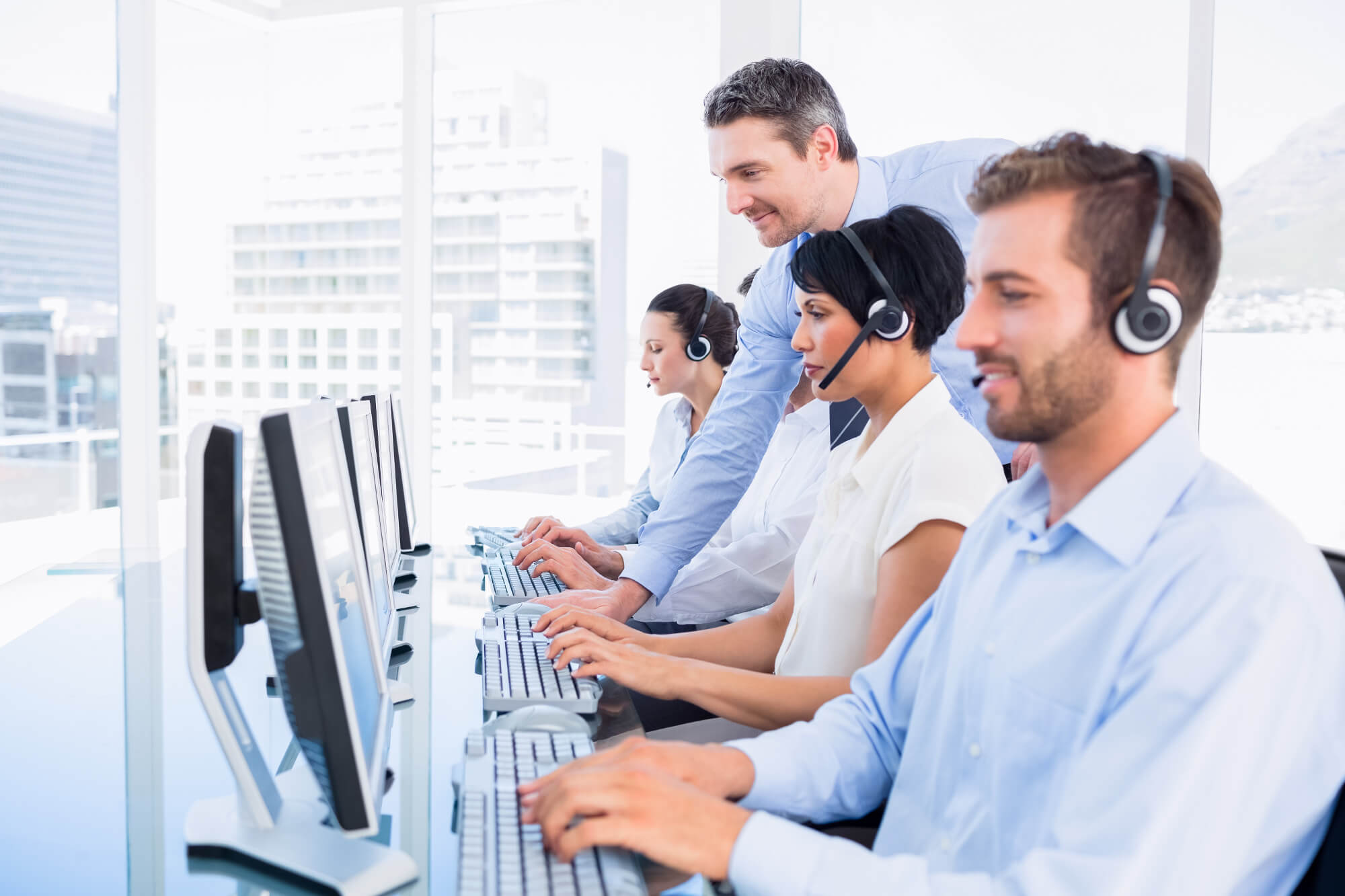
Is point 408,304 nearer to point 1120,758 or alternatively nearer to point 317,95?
point 317,95

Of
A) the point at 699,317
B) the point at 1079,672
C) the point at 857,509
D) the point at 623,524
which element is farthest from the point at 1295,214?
the point at 1079,672

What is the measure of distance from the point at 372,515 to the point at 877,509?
73 cm

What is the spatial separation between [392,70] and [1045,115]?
2.75m

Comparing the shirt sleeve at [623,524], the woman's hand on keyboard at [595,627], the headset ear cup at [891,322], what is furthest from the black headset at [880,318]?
the shirt sleeve at [623,524]

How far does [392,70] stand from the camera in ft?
14.4

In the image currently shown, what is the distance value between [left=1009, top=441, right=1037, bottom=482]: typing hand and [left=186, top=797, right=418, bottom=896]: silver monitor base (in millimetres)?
1231

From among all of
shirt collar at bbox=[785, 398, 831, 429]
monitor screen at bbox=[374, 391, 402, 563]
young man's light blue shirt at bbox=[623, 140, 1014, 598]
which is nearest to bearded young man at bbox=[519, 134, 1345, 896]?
young man's light blue shirt at bbox=[623, 140, 1014, 598]

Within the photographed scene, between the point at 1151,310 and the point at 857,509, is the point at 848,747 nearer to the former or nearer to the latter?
the point at 857,509

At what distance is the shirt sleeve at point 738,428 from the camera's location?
79.0 inches

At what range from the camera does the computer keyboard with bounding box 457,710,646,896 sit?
77 cm

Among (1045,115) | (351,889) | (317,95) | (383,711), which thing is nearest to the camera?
(351,889)

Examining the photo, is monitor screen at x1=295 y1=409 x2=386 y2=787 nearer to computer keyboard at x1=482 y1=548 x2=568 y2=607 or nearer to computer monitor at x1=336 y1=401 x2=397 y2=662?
computer monitor at x1=336 y1=401 x2=397 y2=662

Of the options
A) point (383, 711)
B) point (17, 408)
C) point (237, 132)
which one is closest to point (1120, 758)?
point (383, 711)

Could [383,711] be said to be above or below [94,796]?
above
